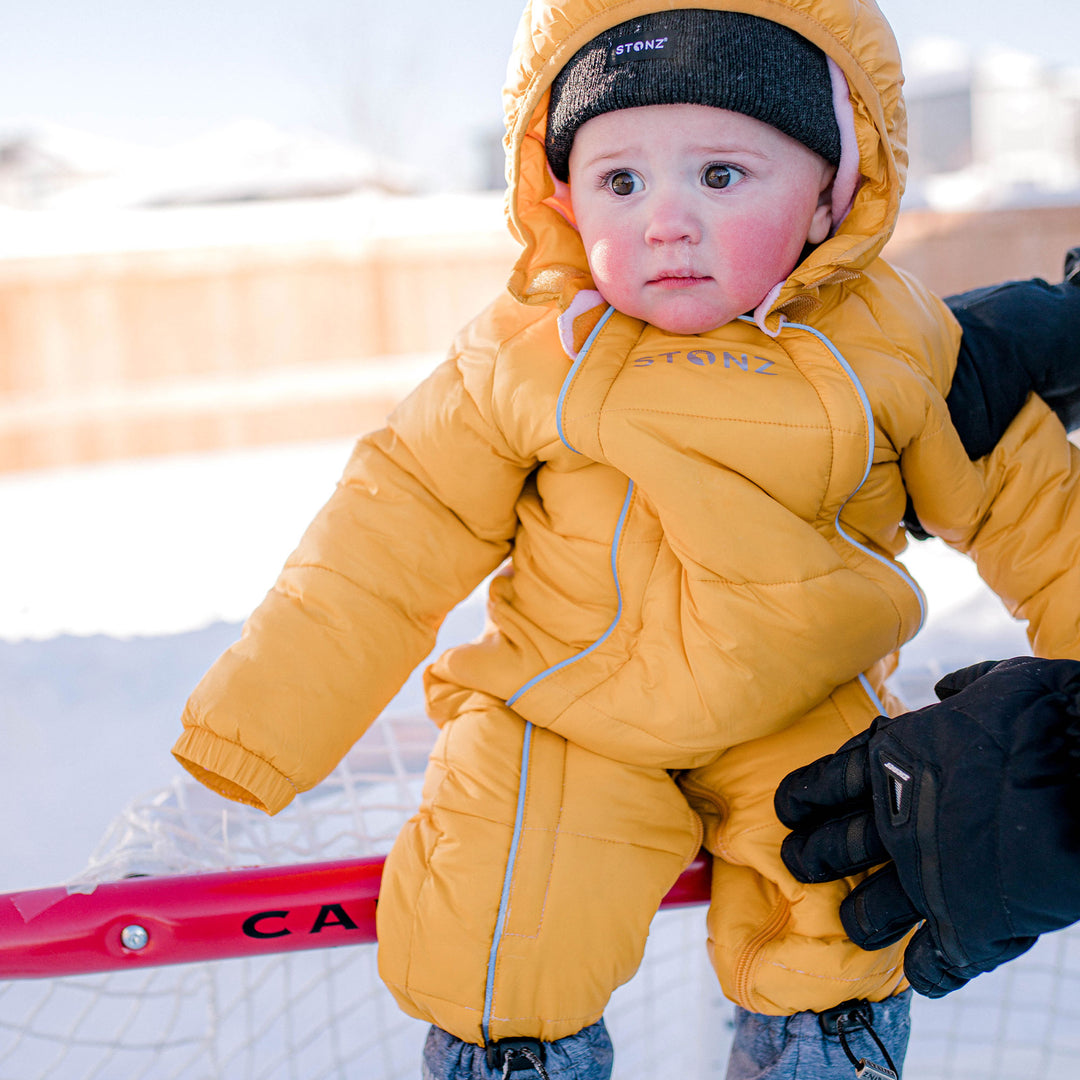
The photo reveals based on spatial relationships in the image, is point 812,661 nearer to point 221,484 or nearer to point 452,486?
point 452,486

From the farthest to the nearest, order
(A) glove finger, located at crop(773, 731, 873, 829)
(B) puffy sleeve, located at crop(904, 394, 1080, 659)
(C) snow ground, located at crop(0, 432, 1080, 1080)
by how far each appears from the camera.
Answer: (C) snow ground, located at crop(0, 432, 1080, 1080) < (B) puffy sleeve, located at crop(904, 394, 1080, 659) < (A) glove finger, located at crop(773, 731, 873, 829)

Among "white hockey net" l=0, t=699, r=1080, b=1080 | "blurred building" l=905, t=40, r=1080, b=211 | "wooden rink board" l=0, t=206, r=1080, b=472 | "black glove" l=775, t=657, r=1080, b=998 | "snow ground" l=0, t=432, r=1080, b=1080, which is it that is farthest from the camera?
"blurred building" l=905, t=40, r=1080, b=211

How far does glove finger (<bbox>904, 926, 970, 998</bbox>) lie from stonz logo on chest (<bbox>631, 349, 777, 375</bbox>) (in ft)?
1.34

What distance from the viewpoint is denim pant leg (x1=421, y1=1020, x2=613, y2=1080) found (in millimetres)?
748

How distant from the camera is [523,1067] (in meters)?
0.74

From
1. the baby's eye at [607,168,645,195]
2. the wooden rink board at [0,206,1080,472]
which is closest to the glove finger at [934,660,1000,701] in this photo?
the baby's eye at [607,168,645,195]

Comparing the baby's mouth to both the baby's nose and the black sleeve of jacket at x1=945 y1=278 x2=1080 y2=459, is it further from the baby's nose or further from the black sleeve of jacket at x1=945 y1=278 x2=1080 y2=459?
the black sleeve of jacket at x1=945 y1=278 x2=1080 y2=459

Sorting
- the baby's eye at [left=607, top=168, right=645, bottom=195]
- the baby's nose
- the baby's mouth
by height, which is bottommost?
the baby's mouth

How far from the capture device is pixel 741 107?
754 mm


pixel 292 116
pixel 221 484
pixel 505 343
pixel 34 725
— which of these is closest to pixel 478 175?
pixel 292 116

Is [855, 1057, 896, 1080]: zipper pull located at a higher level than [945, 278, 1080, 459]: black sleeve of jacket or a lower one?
lower

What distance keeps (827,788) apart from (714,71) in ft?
1.67

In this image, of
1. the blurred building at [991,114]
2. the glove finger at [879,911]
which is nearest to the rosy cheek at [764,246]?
the glove finger at [879,911]

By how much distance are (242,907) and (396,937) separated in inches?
4.5
